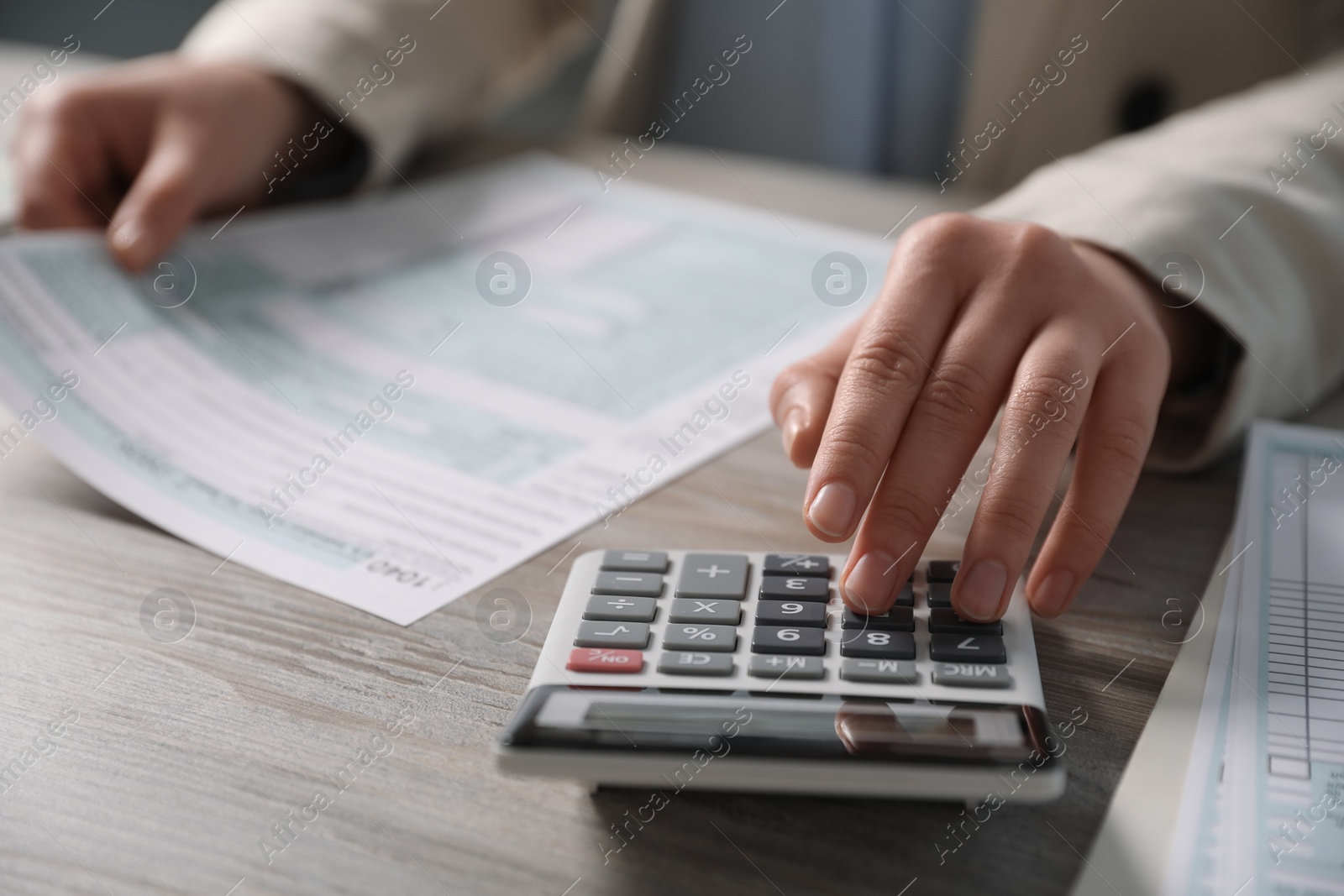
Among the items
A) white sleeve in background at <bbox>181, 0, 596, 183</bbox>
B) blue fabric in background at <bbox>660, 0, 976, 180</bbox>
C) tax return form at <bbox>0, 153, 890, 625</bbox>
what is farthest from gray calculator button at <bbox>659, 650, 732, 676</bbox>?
blue fabric in background at <bbox>660, 0, 976, 180</bbox>

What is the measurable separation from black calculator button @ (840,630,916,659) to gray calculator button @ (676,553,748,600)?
0.13 ft

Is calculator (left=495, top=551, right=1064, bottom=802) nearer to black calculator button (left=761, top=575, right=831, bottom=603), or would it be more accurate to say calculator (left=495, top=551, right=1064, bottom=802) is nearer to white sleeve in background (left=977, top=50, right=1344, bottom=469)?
black calculator button (left=761, top=575, right=831, bottom=603)

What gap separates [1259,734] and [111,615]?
35 cm

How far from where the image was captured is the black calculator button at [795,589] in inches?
12.0

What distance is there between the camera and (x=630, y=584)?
1.02 feet

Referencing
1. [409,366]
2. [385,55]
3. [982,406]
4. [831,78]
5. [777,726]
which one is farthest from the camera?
[831,78]

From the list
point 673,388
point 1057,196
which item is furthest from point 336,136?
point 1057,196

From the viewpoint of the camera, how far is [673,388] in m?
0.49

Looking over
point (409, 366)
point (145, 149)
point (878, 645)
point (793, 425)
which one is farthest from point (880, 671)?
point (145, 149)

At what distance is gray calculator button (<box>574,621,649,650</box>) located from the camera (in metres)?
0.28

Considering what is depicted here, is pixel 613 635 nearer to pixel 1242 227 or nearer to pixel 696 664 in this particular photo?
pixel 696 664

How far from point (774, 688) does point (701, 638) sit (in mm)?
29

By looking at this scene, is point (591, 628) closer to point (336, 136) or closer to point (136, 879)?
point (136, 879)

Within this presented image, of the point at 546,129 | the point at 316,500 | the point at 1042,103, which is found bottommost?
the point at 546,129
